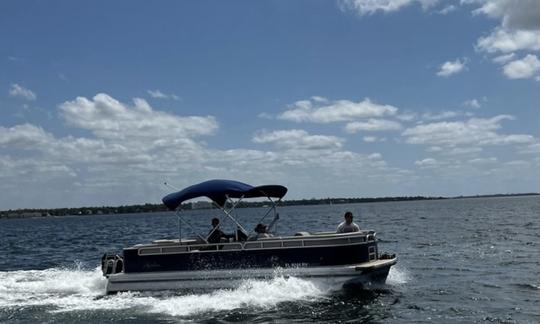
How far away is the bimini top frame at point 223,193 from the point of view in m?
18.1

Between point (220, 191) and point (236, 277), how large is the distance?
2.63m

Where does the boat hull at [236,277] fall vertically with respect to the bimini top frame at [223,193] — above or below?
below

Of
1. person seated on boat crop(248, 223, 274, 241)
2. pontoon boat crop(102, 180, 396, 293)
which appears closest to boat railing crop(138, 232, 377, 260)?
pontoon boat crop(102, 180, 396, 293)

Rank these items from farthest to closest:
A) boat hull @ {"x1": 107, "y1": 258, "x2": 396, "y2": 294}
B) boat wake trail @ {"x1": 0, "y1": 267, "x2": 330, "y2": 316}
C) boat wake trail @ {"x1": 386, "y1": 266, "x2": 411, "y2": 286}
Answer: boat wake trail @ {"x1": 386, "y1": 266, "x2": 411, "y2": 286}
boat hull @ {"x1": 107, "y1": 258, "x2": 396, "y2": 294}
boat wake trail @ {"x1": 0, "y1": 267, "x2": 330, "y2": 316}

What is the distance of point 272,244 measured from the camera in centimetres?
1716

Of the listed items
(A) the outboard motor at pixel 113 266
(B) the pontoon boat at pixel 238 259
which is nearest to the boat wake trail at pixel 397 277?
(B) the pontoon boat at pixel 238 259

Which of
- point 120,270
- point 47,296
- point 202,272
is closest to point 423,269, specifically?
point 202,272

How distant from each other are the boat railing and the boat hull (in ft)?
2.03

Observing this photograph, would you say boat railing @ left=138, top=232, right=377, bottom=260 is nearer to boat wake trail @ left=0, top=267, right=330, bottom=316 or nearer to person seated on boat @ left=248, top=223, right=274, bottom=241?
person seated on boat @ left=248, top=223, right=274, bottom=241

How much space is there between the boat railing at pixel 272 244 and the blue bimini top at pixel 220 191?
1418mm

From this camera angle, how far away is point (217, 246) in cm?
1752

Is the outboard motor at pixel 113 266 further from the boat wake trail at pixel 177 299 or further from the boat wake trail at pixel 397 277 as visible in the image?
the boat wake trail at pixel 397 277

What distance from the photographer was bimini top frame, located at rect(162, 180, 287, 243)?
59.3 ft

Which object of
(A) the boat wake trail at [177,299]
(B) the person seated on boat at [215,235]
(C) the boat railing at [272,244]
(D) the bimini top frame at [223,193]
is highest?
(D) the bimini top frame at [223,193]
